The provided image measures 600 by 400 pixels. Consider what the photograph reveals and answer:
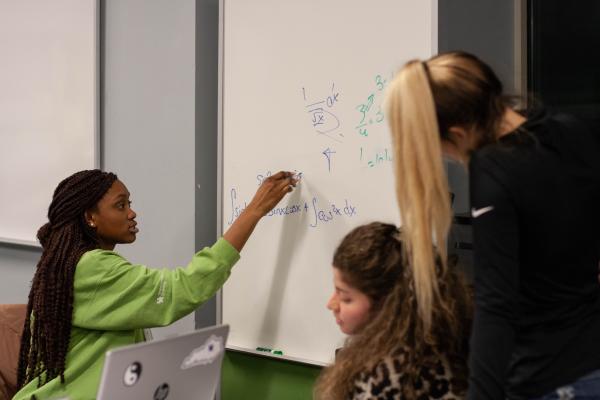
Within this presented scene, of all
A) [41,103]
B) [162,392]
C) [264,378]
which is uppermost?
[41,103]

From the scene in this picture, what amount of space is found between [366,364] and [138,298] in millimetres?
826

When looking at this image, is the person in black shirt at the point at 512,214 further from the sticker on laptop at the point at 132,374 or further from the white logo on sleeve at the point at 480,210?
the sticker on laptop at the point at 132,374

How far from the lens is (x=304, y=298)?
2.11m

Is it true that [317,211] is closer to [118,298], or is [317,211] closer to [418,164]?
[118,298]

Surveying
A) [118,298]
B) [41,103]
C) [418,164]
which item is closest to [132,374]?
[118,298]

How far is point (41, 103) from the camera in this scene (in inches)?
122

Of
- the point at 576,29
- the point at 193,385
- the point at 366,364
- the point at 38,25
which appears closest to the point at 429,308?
the point at 366,364

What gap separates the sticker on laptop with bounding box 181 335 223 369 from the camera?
1.74 m

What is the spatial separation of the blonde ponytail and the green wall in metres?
0.99

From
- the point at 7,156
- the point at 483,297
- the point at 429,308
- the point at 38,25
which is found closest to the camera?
the point at 483,297

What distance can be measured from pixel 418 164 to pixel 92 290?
1143mm

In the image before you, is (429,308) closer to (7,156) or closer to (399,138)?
(399,138)

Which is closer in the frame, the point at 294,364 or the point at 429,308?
the point at 429,308

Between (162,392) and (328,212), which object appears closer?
(162,392)
